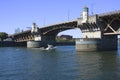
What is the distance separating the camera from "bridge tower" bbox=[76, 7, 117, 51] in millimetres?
97062

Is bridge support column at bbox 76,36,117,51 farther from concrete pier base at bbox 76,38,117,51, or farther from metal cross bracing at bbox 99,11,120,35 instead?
metal cross bracing at bbox 99,11,120,35

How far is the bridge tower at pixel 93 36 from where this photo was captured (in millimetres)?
97062

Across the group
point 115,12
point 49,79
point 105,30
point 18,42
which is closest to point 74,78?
point 49,79

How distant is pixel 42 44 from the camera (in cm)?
15662

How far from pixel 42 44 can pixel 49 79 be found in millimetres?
119155

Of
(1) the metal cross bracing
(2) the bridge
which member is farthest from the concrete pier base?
(1) the metal cross bracing

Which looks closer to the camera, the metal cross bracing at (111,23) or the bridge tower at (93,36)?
the metal cross bracing at (111,23)

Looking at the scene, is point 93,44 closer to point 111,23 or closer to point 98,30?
point 98,30

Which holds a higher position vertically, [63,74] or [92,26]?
[92,26]

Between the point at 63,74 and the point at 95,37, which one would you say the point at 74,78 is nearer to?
the point at 63,74

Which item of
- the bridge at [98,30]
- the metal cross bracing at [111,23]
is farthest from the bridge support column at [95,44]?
the metal cross bracing at [111,23]

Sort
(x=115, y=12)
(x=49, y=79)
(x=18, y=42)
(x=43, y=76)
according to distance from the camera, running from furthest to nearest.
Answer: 1. (x=18, y=42)
2. (x=115, y=12)
3. (x=43, y=76)
4. (x=49, y=79)

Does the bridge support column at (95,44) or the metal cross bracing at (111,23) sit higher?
the metal cross bracing at (111,23)

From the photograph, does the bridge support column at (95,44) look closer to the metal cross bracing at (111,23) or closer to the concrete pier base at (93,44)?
the concrete pier base at (93,44)
